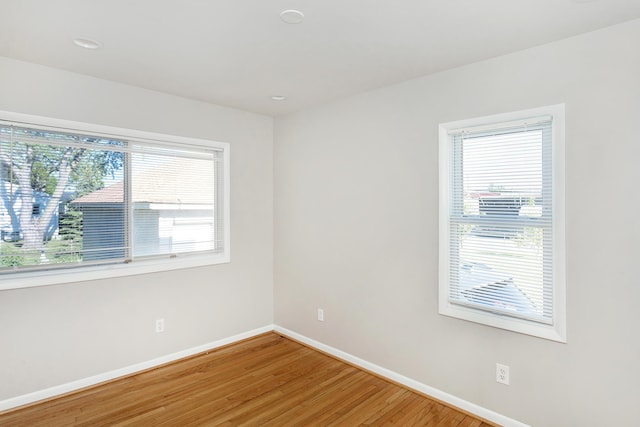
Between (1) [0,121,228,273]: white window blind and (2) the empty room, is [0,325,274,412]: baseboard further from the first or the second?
(1) [0,121,228,273]: white window blind

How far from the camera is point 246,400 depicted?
2791mm

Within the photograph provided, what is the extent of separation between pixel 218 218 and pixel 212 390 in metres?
1.73

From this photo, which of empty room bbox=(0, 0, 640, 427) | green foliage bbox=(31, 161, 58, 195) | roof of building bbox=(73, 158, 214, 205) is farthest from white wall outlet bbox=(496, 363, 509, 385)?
green foliage bbox=(31, 161, 58, 195)

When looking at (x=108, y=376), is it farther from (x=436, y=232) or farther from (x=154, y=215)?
(x=436, y=232)

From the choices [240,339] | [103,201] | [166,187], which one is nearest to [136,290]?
[103,201]

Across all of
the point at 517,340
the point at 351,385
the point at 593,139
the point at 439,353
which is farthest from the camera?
the point at 351,385

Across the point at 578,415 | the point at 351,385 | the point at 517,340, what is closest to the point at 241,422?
the point at 351,385

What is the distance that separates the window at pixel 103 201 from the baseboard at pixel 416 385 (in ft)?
4.53

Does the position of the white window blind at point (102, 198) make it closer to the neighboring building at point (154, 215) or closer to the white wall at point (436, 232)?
the neighboring building at point (154, 215)

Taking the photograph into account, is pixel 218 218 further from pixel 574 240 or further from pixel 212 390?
pixel 574 240

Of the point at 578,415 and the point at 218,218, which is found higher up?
the point at 218,218

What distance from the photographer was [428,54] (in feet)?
8.10

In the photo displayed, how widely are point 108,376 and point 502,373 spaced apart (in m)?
3.15

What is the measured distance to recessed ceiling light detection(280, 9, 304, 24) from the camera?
1932 millimetres
